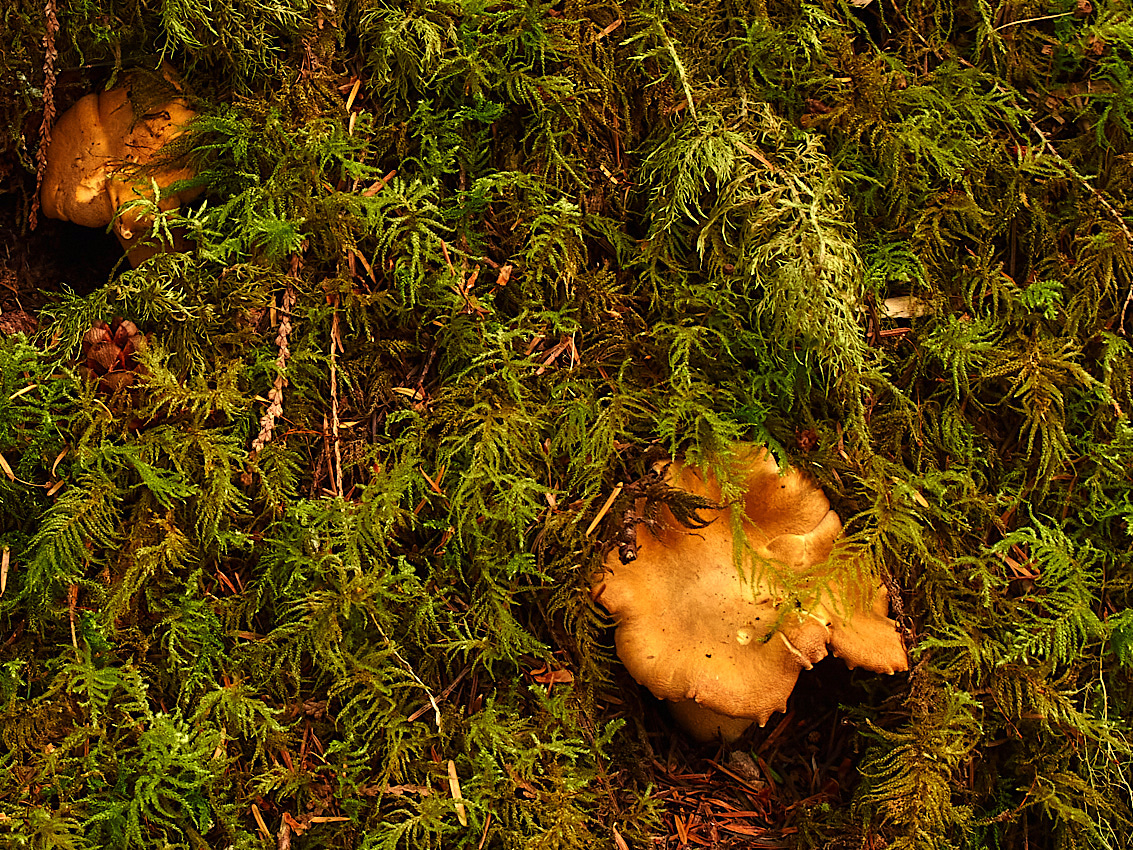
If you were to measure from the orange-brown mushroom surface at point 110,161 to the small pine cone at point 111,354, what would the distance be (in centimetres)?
23

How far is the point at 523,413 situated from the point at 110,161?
49.8 inches

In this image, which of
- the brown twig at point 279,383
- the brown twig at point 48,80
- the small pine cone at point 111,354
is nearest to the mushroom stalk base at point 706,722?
the brown twig at point 279,383

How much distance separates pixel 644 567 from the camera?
2.33m

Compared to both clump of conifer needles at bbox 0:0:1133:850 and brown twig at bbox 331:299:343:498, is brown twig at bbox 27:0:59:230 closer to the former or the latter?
clump of conifer needles at bbox 0:0:1133:850

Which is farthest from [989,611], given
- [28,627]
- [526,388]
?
[28,627]

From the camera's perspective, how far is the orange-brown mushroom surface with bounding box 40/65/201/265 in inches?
91.5

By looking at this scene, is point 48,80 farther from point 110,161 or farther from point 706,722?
point 706,722

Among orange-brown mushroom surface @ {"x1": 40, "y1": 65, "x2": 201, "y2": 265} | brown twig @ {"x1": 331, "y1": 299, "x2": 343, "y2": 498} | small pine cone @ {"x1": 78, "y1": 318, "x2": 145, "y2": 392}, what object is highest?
orange-brown mushroom surface @ {"x1": 40, "y1": 65, "x2": 201, "y2": 265}

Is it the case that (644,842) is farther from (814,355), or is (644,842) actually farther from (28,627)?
(28,627)

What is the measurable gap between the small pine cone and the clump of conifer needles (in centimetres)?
4

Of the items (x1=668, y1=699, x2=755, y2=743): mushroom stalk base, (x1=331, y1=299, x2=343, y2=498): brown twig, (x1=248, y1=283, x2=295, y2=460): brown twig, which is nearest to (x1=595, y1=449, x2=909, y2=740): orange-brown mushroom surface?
(x1=668, y1=699, x2=755, y2=743): mushroom stalk base

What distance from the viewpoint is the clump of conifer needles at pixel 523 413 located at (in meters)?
2.11

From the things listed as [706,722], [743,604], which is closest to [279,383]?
[743,604]

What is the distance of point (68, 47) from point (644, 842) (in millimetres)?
2503
